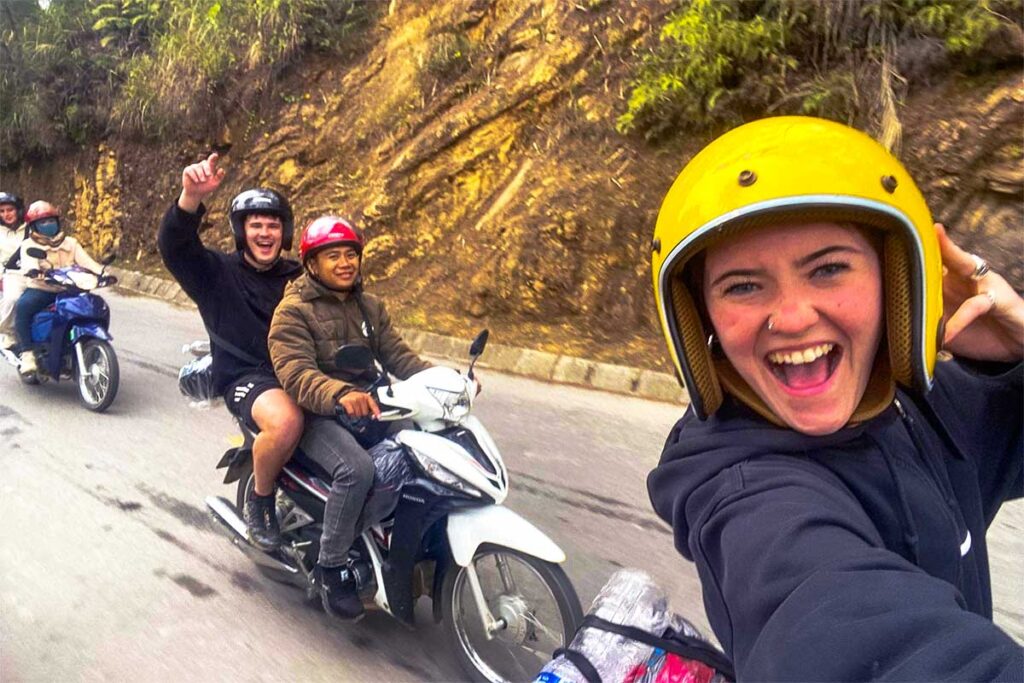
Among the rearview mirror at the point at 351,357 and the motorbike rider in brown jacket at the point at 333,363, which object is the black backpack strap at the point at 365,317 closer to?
the motorbike rider in brown jacket at the point at 333,363

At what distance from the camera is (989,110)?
249 inches

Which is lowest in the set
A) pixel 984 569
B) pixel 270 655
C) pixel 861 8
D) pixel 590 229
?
pixel 270 655

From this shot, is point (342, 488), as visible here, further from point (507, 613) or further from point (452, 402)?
point (507, 613)

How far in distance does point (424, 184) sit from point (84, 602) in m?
7.09

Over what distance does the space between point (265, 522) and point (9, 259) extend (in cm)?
522

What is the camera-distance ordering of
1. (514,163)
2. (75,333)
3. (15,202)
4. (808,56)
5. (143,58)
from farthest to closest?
(143,58)
(514,163)
(15,202)
(808,56)
(75,333)

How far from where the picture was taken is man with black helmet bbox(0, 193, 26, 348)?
7191mm

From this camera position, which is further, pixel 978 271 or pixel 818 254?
pixel 978 271

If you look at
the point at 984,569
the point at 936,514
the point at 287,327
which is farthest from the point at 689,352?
the point at 287,327

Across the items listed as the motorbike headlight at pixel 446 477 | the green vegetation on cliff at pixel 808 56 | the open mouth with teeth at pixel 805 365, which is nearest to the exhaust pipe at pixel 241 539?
the motorbike headlight at pixel 446 477

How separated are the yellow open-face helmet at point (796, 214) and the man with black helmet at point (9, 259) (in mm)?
7425

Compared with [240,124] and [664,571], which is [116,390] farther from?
[240,124]

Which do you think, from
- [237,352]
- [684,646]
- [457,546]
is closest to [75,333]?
[237,352]

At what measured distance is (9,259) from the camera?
7258 mm
